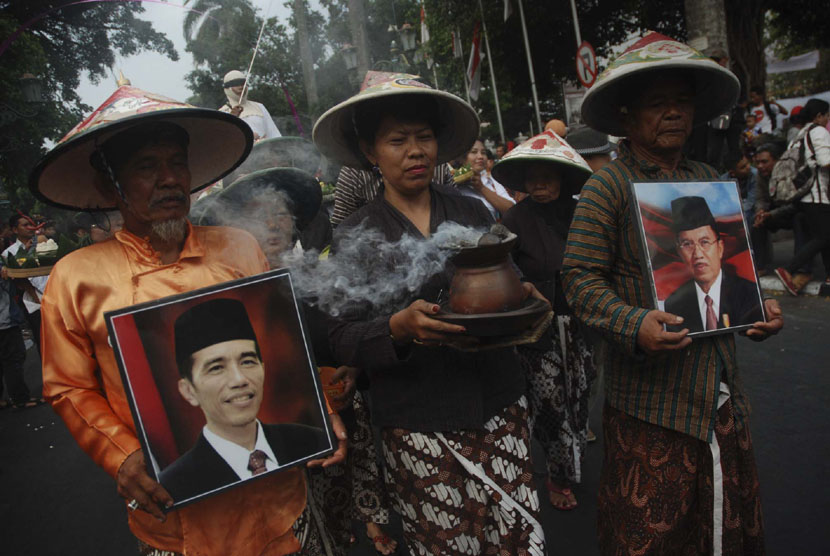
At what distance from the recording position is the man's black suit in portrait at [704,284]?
6.21ft

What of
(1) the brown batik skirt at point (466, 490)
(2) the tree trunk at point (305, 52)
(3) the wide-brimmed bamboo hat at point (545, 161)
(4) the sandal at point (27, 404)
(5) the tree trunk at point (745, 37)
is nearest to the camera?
(1) the brown batik skirt at point (466, 490)

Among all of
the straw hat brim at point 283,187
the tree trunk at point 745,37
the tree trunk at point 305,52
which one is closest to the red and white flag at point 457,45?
the tree trunk at point 305,52

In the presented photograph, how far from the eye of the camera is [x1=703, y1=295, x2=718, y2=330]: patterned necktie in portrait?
1907 mm

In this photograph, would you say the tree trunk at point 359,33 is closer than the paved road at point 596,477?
No

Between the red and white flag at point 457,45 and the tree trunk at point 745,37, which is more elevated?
the red and white flag at point 457,45

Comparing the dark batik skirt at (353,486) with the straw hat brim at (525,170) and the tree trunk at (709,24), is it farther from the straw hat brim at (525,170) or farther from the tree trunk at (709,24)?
the tree trunk at (709,24)

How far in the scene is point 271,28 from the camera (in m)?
30.4

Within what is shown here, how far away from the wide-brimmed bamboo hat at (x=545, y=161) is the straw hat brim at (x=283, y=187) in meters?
1.21

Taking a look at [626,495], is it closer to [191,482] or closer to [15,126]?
[191,482]

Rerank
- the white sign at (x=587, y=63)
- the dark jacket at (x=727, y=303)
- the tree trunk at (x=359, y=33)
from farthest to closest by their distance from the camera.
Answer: the tree trunk at (x=359, y=33), the white sign at (x=587, y=63), the dark jacket at (x=727, y=303)

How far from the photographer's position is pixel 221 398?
5.13 feet

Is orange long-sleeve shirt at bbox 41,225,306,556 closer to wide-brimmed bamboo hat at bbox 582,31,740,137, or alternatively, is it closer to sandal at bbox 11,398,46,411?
wide-brimmed bamboo hat at bbox 582,31,740,137

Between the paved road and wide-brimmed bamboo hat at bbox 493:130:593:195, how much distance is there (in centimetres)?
207

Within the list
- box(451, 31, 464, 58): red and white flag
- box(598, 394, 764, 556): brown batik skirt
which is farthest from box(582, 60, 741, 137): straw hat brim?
box(451, 31, 464, 58): red and white flag
